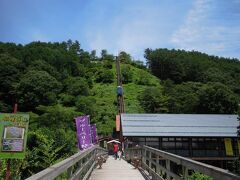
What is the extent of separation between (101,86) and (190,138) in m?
71.3

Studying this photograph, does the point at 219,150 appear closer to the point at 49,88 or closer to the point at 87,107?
the point at 87,107

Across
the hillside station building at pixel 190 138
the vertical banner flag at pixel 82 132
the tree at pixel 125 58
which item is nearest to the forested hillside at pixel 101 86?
the hillside station building at pixel 190 138

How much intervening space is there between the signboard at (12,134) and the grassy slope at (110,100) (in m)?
51.1

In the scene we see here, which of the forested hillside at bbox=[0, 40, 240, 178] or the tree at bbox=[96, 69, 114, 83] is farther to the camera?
the tree at bbox=[96, 69, 114, 83]

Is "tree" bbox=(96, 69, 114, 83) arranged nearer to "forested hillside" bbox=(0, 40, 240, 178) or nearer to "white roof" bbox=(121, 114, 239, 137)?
"forested hillside" bbox=(0, 40, 240, 178)

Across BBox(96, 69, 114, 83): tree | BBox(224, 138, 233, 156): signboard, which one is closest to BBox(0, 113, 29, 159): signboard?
BBox(224, 138, 233, 156): signboard

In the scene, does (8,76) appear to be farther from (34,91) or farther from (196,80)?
(196,80)

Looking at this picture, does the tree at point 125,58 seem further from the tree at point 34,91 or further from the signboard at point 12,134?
the signboard at point 12,134

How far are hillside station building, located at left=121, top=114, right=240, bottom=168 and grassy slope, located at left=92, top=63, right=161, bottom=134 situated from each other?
76.4 ft

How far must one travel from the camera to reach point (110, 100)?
87875mm

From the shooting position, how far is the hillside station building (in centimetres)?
3425

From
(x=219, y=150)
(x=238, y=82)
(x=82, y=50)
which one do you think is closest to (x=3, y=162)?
(x=219, y=150)

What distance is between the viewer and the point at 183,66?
357 ft

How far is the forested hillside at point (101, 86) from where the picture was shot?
61.9m
